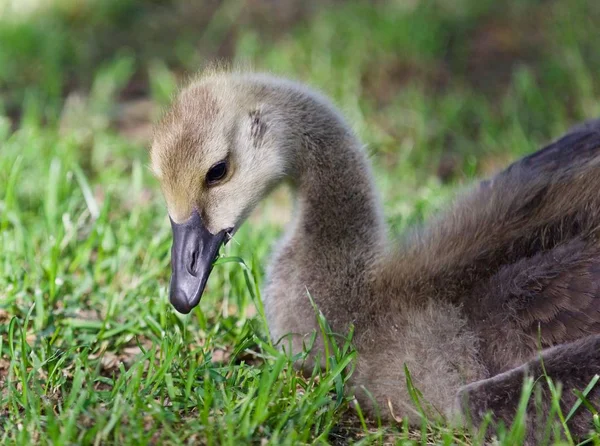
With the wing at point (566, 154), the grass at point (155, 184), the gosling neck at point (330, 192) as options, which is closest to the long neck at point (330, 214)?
the gosling neck at point (330, 192)

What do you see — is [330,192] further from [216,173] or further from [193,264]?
[193,264]

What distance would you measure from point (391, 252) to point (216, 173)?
679mm

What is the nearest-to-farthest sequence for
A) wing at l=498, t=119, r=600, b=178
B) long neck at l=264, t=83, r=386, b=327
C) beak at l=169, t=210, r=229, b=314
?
beak at l=169, t=210, r=229, b=314 → long neck at l=264, t=83, r=386, b=327 → wing at l=498, t=119, r=600, b=178

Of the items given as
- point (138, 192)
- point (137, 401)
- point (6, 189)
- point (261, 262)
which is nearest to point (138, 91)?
point (138, 192)

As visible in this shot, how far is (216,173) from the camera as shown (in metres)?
3.27

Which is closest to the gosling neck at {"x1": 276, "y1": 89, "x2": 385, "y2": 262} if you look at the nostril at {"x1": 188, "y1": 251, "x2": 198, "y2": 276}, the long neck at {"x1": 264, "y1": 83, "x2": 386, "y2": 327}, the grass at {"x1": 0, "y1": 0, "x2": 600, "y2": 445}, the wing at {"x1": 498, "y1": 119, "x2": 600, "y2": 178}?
the long neck at {"x1": 264, "y1": 83, "x2": 386, "y2": 327}

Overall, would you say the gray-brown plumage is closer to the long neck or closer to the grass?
the long neck

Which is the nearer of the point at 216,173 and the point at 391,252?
the point at 216,173

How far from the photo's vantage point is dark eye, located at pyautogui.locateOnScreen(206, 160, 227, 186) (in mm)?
3242

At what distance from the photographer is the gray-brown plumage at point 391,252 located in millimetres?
2930

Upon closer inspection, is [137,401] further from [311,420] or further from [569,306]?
[569,306]

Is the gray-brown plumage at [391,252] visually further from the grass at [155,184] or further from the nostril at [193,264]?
the grass at [155,184]

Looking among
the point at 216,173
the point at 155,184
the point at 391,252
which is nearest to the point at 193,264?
the point at 216,173

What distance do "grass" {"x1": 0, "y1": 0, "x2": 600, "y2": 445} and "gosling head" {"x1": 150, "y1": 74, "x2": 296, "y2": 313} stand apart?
0.14 m
